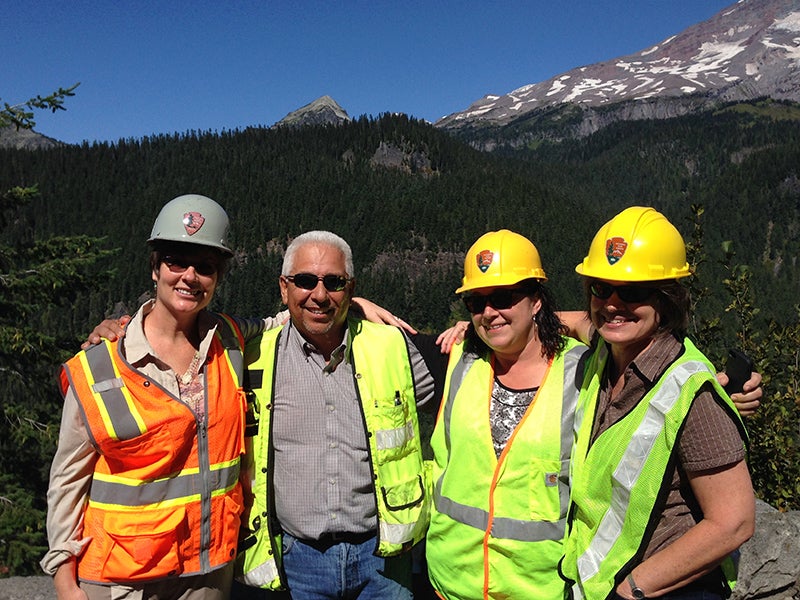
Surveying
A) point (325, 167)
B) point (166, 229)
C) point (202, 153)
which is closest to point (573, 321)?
point (166, 229)

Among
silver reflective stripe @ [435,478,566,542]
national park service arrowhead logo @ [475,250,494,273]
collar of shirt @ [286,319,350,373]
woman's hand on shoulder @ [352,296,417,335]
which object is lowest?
silver reflective stripe @ [435,478,566,542]

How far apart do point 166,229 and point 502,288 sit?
1971mm

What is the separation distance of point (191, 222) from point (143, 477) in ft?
4.47

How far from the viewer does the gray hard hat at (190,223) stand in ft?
10.7

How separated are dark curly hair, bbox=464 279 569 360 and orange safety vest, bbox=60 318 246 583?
164 cm

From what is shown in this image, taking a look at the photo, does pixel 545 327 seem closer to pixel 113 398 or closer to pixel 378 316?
pixel 378 316

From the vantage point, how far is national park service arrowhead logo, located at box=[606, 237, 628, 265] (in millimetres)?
2984

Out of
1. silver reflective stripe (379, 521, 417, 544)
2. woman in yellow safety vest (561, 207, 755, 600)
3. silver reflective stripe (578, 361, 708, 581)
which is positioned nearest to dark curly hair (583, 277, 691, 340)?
woman in yellow safety vest (561, 207, 755, 600)

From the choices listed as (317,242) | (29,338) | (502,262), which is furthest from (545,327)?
(29,338)

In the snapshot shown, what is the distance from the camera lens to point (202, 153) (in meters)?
188

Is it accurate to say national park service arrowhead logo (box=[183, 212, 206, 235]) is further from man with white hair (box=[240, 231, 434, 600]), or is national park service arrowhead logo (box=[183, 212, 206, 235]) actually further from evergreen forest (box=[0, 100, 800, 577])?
evergreen forest (box=[0, 100, 800, 577])

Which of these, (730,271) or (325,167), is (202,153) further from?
(730,271)

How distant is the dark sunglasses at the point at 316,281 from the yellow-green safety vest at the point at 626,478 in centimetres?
161

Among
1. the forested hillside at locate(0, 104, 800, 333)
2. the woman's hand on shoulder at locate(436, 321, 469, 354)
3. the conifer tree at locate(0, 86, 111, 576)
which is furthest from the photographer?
the forested hillside at locate(0, 104, 800, 333)
